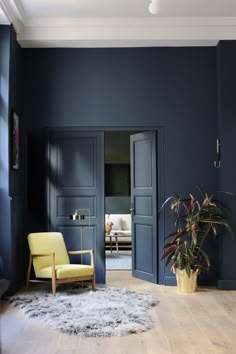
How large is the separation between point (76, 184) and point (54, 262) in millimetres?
1323

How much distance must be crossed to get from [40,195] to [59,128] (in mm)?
963

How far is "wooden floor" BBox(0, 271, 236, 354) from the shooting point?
362 centimetres

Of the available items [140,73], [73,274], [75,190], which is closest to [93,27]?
[140,73]

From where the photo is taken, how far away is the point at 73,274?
18.0 ft

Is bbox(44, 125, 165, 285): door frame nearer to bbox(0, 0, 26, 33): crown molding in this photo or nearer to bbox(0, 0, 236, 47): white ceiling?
bbox(0, 0, 236, 47): white ceiling

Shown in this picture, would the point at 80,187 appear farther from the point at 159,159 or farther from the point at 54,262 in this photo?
the point at 54,262

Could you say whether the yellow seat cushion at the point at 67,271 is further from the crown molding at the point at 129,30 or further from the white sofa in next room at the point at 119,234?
the white sofa in next room at the point at 119,234

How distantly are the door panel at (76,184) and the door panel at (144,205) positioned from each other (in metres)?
0.57

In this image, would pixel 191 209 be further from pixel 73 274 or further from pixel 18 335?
pixel 18 335

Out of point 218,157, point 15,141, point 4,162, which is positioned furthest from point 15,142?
point 218,157

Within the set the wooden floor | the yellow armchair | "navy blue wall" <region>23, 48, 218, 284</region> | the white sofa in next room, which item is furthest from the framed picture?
the white sofa in next room

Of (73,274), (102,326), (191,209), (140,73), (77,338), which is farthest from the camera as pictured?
(140,73)

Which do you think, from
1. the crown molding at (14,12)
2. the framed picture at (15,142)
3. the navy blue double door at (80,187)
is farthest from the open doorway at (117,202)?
the crown molding at (14,12)

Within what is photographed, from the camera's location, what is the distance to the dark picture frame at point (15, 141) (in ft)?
18.9
